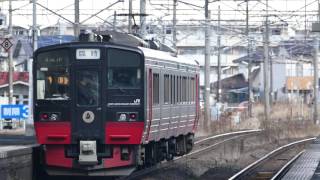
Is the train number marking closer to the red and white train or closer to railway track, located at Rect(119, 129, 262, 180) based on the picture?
the red and white train

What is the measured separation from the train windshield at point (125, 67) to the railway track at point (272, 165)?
3348 millimetres

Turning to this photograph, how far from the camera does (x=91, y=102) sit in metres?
17.4

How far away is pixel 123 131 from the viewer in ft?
56.7

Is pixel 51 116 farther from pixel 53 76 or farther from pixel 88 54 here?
pixel 88 54

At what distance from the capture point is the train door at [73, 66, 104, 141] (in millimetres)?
17297

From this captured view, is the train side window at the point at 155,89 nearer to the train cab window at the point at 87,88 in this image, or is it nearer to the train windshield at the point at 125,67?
the train windshield at the point at 125,67

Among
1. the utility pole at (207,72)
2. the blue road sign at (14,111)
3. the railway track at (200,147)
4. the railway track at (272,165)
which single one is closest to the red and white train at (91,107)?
the railway track at (200,147)

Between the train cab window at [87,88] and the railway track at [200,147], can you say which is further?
the railway track at [200,147]

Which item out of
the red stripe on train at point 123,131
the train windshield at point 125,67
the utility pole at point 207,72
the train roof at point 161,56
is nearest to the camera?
the red stripe on train at point 123,131

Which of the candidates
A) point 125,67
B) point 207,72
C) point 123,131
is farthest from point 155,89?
point 207,72

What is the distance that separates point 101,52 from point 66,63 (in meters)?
0.74

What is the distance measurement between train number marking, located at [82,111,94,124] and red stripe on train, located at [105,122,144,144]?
35cm

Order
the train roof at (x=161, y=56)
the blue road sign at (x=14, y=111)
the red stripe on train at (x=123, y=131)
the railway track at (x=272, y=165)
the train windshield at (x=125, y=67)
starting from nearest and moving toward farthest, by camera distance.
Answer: the red stripe on train at (x=123, y=131), the train windshield at (x=125, y=67), the train roof at (x=161, y=56), the railway track at (x=272, y=165), the blue road sign at (x=14, y=111)

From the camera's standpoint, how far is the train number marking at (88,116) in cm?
1730
